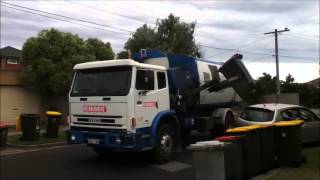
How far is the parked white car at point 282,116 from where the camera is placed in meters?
14.7

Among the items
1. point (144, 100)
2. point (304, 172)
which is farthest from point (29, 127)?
point (304, 172)

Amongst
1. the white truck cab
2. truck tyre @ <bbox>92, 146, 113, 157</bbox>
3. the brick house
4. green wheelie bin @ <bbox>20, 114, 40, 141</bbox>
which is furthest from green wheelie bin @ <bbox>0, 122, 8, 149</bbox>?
the brick house

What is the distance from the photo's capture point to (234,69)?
15305 mm

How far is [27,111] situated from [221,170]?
20609 mm

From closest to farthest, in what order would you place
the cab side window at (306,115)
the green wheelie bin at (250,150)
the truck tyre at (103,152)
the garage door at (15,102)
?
the green wheelie bin at (250,150) → the truck tyre at (103,152) → the cab side window at (306,115) → the garage door at (15,102)

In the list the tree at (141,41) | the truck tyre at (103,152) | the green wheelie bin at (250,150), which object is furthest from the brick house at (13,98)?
the green wheelie bin at (250,150)

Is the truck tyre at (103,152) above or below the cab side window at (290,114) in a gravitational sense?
below

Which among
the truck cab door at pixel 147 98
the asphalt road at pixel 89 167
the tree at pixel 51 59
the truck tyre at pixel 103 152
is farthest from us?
the tree at pixel 51 59

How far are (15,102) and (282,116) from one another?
16922 mm

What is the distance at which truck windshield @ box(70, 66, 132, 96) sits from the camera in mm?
12219

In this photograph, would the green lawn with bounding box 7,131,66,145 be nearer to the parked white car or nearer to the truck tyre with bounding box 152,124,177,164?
the truck tyre with bounding box 152,124,177,164

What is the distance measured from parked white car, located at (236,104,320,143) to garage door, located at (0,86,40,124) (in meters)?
15.2

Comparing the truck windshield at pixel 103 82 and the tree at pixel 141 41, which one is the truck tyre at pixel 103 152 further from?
the tree at pixel 141 41

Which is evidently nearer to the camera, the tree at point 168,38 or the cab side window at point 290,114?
the cab side window at point 290,114
